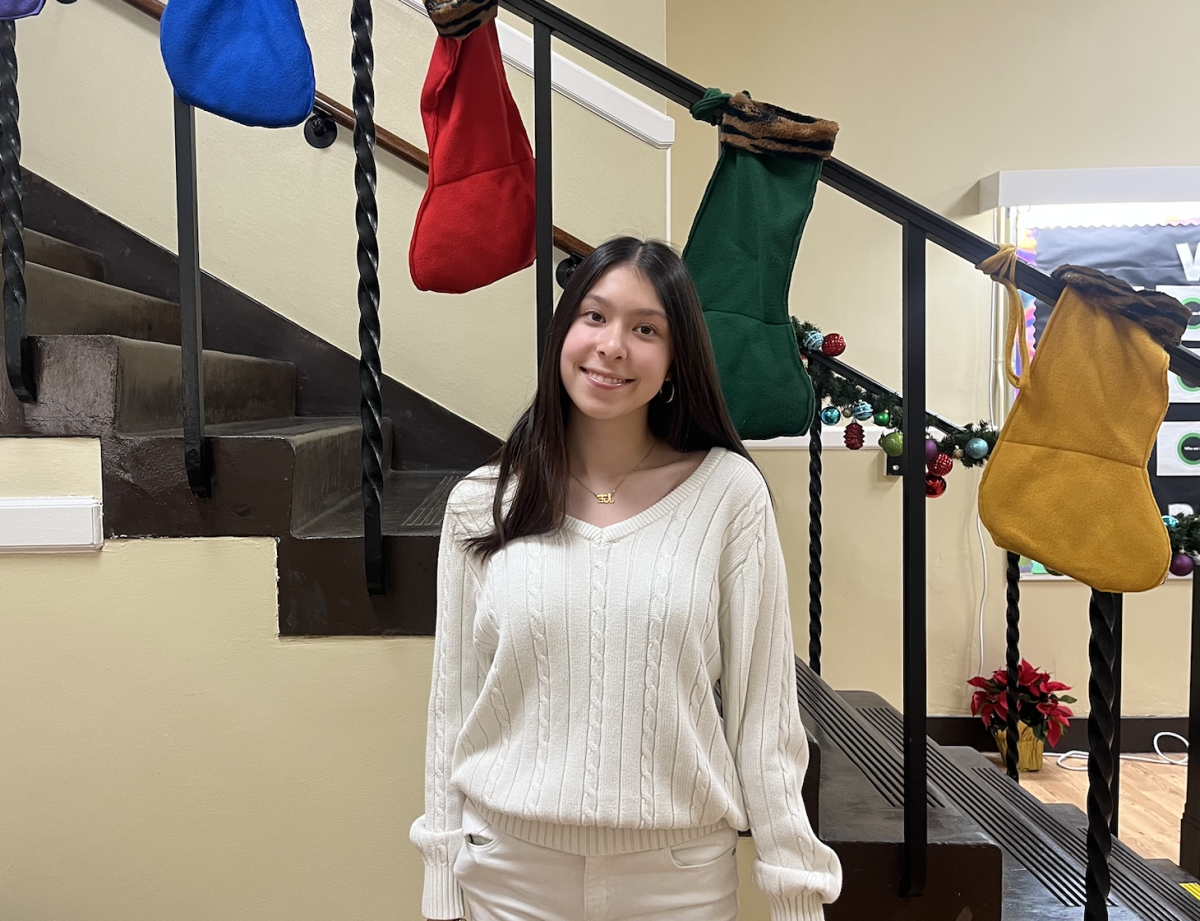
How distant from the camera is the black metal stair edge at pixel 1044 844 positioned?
1423 mm

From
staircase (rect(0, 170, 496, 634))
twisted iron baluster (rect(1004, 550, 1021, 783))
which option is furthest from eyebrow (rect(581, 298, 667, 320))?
twisted iron baluster (rect(1004, 550, 1021, 783))

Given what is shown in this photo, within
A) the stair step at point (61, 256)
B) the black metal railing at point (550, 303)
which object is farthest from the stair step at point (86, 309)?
the black metal railing at point (550, 303)

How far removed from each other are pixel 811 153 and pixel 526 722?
2.59 ft

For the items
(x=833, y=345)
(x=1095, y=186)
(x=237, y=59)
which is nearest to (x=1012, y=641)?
(x=833, y=345)

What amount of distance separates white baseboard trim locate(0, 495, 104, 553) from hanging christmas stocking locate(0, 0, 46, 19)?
0.61m

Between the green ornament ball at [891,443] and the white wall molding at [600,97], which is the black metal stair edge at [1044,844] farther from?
the white wall molding at [600,97]

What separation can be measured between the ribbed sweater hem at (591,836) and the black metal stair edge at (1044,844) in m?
0.83

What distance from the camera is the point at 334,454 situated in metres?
1.45

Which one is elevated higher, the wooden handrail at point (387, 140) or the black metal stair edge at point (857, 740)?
the wooden handrail at point (387, 140)

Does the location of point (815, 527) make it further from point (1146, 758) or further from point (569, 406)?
point (1146, 758)

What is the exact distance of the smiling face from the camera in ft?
2.89

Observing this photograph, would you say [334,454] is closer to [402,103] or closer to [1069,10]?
[402,103]

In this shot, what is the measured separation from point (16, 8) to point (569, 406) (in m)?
0.86

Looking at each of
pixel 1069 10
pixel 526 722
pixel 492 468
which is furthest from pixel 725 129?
pixel 1069 10
